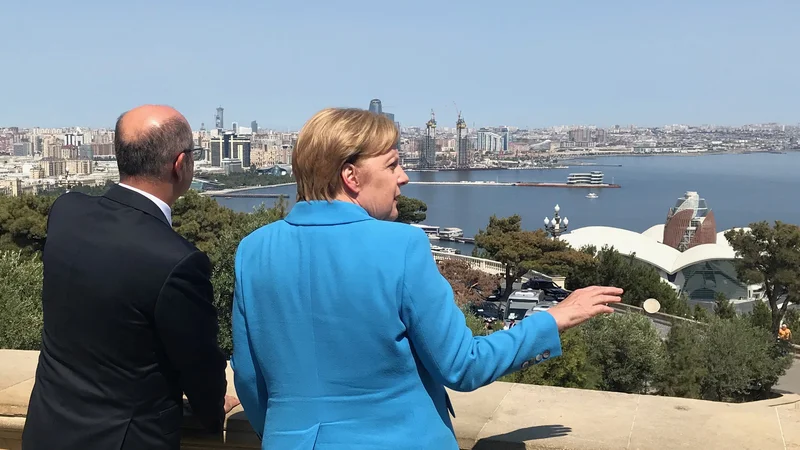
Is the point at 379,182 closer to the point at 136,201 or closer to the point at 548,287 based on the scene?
the point at 136,201

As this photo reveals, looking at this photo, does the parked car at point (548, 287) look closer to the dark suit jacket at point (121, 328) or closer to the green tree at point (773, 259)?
the green tree at point (773, 259)

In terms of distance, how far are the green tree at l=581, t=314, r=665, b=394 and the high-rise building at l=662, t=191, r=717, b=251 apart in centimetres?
2245

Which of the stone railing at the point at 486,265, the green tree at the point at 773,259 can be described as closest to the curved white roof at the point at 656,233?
the stone railing at the point at 486,265

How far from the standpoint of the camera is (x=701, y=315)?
1477 centimetres

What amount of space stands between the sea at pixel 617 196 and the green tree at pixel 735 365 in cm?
3569

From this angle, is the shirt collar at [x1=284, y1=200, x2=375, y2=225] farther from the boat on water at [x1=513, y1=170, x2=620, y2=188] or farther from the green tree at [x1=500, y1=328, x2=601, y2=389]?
the boat on water at [x1=513, y1=170, x2=620, y2=188]

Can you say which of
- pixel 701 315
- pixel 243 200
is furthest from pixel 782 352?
pixel 243 200

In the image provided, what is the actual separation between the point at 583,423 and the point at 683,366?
30.6ft

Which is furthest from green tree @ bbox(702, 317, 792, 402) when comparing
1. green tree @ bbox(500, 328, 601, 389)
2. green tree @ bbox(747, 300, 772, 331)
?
green tree @ bbox(747, 300, 772, 331)

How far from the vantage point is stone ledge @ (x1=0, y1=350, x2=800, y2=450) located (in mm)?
1360

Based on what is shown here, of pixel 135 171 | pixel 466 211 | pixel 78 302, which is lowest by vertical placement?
pixel 466 211

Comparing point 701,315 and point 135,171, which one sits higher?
point 135,171

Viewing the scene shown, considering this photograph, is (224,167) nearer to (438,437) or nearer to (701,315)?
(701,315)

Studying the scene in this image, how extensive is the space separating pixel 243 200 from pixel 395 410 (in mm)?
75845
